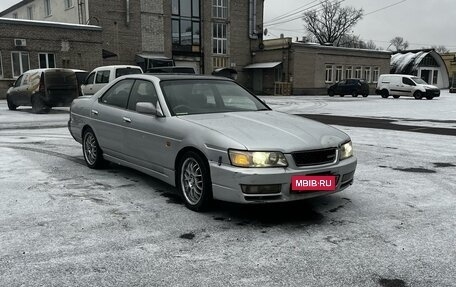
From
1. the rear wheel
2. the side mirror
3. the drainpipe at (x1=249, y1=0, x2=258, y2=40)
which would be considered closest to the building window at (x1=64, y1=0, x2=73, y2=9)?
the drainpipe at (x1=249, y1=0, x2=258, y2=40)

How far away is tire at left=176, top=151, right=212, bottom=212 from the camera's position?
4.45 meters

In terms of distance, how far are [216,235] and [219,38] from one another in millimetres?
38683

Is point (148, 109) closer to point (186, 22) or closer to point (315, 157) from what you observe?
point (315, 157)

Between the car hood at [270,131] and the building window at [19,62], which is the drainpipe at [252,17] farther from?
the car hood at [270,131]

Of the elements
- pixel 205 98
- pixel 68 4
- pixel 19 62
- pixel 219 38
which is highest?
pixel 68 4

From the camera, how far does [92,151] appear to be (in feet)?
21.9

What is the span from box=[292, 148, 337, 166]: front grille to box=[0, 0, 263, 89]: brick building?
31.7 m

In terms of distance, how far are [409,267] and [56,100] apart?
51.8 feet

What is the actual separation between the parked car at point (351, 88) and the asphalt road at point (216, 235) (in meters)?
30.8

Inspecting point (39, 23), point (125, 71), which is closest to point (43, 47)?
point (39, 23)

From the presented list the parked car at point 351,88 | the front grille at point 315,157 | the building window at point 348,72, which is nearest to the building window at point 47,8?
the parked car at point 351,88

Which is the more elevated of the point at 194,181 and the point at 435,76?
the point at 435,76

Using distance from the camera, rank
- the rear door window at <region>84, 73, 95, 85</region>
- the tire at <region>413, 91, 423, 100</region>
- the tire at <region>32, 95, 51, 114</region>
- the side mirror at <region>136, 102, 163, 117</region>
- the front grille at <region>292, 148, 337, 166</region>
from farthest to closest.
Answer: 1. the tire at <region>413, 91, 423, 100</region>
2. the rear door window at <region>84, 73, 95, 85</region>
3. the tire at <region>32, 95, 51, 114</region>
4. the side mirror at <region>136, 102, 163, 117</region>
5. the front grille at <region>292, 148, 337, 166</region>

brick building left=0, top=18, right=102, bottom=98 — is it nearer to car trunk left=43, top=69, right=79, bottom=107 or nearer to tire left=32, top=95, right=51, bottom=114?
tire left=32, top=95, right=51, bottom=114
